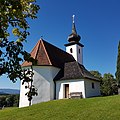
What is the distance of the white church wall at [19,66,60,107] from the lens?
25.8 meters

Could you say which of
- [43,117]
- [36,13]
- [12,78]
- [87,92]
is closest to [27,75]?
[12,78]

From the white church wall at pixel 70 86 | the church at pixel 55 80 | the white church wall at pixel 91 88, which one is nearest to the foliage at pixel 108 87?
the white church wall at pixel 91 88

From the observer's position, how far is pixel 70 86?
84.6 feet

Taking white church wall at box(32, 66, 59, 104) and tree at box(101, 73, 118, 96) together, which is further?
tree at box(101, 73, 118, 96)

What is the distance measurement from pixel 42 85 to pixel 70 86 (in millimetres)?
3848

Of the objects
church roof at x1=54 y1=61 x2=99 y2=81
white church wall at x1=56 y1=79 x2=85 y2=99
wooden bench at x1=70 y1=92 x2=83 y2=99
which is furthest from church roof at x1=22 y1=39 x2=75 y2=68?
wooden bench at x1=70 y1=92 x2=83 y2=99

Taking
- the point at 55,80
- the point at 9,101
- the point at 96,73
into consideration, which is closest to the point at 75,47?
the point at 55,80

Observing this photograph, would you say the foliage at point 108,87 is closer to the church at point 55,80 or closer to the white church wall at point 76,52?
the white church wall at point 76,52

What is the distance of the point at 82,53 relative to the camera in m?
40.7

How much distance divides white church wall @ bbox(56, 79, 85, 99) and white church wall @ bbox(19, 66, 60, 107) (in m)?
0.84

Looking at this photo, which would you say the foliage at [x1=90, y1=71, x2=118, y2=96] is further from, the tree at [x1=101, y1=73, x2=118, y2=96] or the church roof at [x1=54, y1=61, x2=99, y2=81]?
the church roof at [x1=54, y1=61, x2=99, y2=81]

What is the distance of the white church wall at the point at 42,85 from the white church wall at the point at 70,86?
84cm

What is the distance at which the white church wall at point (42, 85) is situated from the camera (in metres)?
25.8

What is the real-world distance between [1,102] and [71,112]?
36.7 meters
